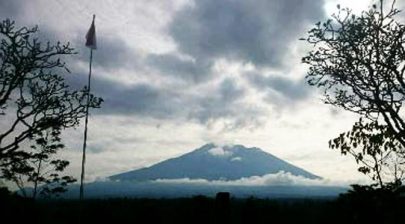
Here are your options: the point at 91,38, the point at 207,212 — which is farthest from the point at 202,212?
the point at 91,38

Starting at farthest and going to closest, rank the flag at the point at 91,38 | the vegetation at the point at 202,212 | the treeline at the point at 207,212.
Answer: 1. the flag at the point at 91,38
2. the vegetation at the point at 202,212
3. the treeline at the point at 207,212

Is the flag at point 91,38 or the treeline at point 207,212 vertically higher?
the flag at point 91,38

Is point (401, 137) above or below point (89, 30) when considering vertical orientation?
below

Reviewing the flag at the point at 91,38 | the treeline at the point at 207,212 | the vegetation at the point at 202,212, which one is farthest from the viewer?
the flag at the point at 91,38

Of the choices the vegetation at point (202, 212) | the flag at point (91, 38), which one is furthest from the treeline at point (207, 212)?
the flag at point (91, 38)

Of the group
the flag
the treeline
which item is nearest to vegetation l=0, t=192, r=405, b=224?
the treeline

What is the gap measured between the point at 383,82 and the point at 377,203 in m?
4.98

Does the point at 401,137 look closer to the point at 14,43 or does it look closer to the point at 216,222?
the point at 216,222

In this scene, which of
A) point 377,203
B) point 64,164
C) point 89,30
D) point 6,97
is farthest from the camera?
point 64,164

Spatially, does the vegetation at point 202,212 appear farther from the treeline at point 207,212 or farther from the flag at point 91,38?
the flag at point 91,38

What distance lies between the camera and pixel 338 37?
74.2 feet

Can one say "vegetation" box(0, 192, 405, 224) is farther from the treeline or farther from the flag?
the flag

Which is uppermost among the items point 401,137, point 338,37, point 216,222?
point 338,37

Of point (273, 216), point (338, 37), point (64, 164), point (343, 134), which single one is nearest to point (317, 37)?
point (338, 37)
